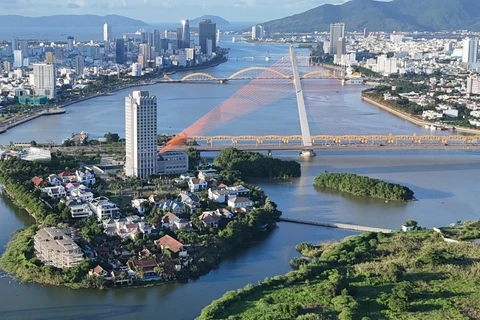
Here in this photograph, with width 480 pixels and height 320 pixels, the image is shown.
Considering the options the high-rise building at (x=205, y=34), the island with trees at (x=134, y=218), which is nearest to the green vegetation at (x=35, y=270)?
the island with trees at (x=134, y=218)

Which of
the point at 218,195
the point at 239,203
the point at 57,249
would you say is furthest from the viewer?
the point at 218,195

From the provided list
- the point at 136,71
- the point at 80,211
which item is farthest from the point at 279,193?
the point at 136,71

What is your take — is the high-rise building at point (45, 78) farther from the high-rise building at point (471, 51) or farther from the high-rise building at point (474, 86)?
the high-rise building at point (471, 51)

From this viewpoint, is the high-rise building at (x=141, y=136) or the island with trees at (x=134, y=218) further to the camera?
the high-rise building at (x=141, y=136)

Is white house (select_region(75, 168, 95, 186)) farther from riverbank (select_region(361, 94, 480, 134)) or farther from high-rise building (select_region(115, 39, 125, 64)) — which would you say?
high-rise building (select_region(115, 39, 125, 64))

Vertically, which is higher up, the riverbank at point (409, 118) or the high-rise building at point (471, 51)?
the high-rise building at point (471, 51)

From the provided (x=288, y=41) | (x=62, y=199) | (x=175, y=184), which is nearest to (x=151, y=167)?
(x=175, y=184)

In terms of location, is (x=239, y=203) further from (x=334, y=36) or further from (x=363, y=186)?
(x=334, y=36)
